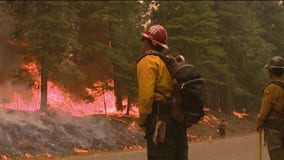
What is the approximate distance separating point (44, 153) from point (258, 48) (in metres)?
27.8

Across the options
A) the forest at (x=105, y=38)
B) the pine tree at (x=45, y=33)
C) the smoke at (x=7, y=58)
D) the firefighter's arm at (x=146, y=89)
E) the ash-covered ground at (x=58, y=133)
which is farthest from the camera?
the smoke at (x=7, y=58)

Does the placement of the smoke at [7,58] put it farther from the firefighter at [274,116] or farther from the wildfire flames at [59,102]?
the firefighter at [274,116]

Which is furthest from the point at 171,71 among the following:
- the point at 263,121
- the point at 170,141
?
the point at 263,121

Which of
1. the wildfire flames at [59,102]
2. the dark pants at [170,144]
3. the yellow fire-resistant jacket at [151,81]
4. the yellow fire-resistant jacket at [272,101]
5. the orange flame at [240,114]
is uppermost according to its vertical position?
the yellow fire-resistant jacket at [151,81]

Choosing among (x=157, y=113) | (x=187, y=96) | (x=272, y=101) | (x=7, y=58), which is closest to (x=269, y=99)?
(x=272, y=101)

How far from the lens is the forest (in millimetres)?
24438

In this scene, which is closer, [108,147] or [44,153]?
[44,153]

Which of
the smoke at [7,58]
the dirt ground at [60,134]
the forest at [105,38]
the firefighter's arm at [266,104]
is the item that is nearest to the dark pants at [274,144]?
the firefighter's arm at [266,104]

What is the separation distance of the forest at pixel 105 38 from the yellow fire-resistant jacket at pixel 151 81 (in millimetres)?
18153

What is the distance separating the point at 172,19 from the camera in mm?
31594

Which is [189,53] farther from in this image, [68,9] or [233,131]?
[68,9]

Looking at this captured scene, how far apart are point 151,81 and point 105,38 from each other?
25.1m

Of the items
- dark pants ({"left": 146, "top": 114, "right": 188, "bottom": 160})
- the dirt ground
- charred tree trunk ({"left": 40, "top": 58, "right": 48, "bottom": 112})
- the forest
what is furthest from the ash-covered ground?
dark pants ({"left": 146, "top": 114, "right": 188, "bottom": 160})

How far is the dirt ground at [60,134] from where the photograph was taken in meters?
19.5
